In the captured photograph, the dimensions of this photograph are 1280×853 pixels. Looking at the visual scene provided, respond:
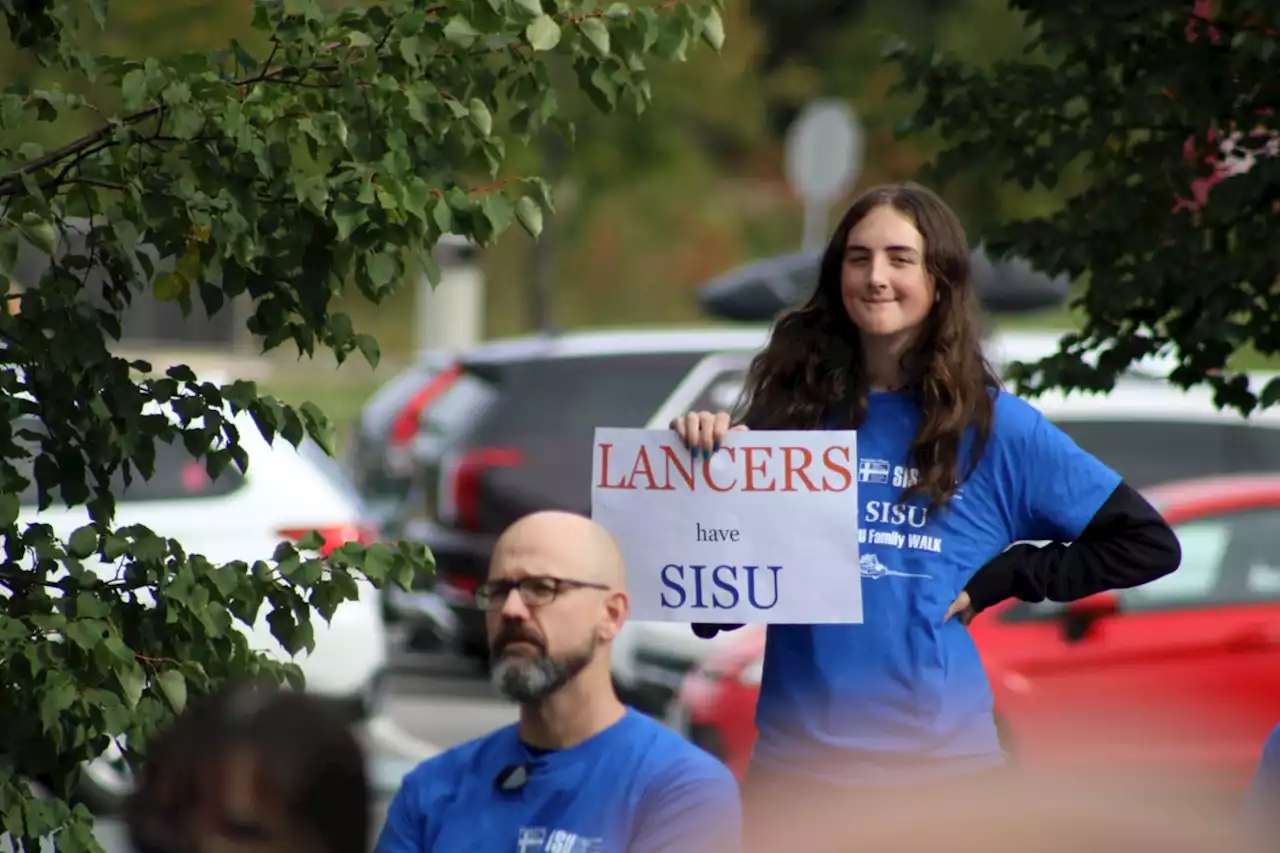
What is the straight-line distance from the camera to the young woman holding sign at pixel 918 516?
3.94m

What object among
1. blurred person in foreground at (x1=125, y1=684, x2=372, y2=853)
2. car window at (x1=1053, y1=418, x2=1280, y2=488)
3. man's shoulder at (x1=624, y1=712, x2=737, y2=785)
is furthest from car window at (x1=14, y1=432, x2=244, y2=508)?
blurred person in foreground at (x1=125, y1=684, x2=372, y2=853)

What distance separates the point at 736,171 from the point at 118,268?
49561mm

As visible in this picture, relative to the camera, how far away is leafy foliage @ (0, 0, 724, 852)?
4094mm

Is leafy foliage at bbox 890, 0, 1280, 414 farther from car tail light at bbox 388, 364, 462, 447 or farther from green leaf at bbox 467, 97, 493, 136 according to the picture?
car tail light at bbox 388, 364, 462, 447

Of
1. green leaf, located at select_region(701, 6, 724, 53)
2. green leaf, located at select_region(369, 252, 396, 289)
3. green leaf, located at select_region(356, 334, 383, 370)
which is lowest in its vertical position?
green leaf, located at select_region(356, 334, 383, 370)

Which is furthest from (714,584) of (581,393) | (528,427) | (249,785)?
(581,393)

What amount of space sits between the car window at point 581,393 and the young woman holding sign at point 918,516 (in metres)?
9.58

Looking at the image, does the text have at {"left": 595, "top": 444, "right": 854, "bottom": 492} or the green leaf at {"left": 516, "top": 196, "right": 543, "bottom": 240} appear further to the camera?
the green leaf at {"left": 516, "top": 196, "right": 543, "bottom": 240}

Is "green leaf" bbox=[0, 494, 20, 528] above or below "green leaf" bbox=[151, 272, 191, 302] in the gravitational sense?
below

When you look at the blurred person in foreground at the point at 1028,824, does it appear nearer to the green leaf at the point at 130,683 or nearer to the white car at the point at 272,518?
the green leaf at the point at 130,683

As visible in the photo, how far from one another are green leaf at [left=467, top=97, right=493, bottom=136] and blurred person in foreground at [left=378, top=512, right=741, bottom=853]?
2.71ft

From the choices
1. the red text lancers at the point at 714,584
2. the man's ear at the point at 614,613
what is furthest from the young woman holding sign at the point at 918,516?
the man's ear at the point at 614,613

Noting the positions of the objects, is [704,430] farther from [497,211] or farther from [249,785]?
[249,785]

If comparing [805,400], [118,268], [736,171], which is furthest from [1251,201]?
[736,171]
